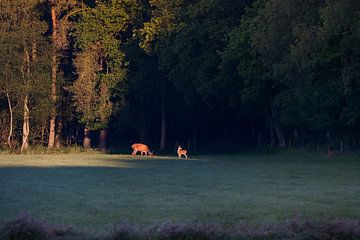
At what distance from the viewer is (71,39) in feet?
238

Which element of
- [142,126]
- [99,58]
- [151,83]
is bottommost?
[142,126]

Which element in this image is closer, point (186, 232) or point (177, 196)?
point (186, 232)

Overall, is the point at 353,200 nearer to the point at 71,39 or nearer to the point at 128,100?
the point at 128,100

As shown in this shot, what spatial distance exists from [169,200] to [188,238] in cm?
825

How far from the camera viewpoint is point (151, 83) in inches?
2675

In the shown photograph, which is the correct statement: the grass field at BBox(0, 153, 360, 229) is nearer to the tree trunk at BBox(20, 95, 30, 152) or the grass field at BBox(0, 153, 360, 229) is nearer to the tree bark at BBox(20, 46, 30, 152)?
the tree bark at BBox(20, 46, 30, 152)

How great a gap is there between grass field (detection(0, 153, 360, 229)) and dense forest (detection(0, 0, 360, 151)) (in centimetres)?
1412

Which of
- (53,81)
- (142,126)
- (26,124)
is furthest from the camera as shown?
(142,126)

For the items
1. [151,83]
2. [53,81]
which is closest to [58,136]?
[53,81]

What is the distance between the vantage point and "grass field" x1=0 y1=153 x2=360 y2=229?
17.4 metres

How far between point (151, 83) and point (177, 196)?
150 feet

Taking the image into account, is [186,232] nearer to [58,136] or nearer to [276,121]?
[276,121]

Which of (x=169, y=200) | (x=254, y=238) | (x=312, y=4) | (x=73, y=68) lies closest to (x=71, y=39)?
(x=73, y=68)

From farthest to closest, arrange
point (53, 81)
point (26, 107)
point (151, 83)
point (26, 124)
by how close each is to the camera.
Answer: point (53, 81)
point (26, 124)
point (151, 83)
point (26, 107)
